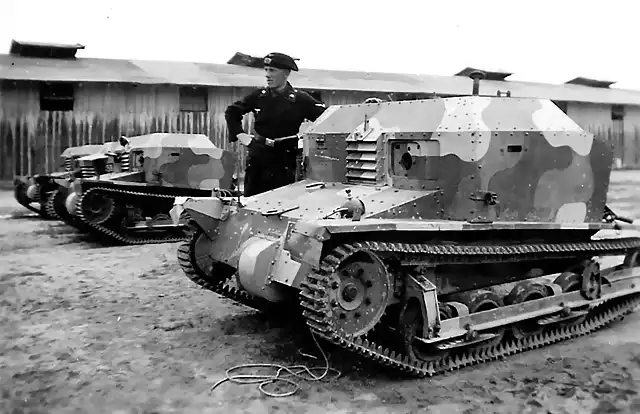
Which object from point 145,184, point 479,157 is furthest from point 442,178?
point 145,184

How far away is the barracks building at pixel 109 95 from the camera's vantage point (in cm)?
2083

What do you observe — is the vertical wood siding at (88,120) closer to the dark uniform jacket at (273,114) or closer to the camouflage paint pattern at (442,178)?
the dark uniform jacket at (273,114)

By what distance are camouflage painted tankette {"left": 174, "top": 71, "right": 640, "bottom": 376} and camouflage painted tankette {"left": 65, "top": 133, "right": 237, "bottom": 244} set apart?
6.13 metres

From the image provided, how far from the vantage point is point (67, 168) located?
54.7 feet

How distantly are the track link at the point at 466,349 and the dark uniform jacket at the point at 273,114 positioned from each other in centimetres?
269

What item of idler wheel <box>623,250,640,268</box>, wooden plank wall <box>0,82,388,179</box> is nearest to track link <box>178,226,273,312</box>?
idler wheel <box>623,250,640,268</box>

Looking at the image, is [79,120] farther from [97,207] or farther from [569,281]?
[569,281]

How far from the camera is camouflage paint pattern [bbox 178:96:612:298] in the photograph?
5.74 meters

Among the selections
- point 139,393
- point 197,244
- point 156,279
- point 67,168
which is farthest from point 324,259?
point 67,168

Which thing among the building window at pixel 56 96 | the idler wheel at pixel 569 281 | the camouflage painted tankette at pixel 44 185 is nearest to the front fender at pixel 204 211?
the idler wheel at pixel 569 281

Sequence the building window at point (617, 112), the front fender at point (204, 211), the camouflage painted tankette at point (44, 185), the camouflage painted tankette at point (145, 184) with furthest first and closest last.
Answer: the building window at point (617, 112) < the camouflage painted tankette at point (44, 185) < the camouflage painted tankette at point (145, 184) < the front fender at point (204, 211)

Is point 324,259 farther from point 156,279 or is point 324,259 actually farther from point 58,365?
point 156,279

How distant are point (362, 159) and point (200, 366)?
2.46m

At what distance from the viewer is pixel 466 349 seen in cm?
579
